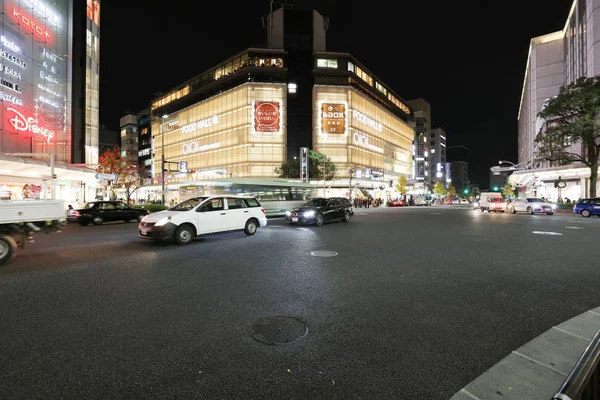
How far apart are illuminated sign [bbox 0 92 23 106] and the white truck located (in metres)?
23.0

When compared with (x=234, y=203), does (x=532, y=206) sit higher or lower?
lower

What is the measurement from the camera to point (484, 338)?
11.5ft

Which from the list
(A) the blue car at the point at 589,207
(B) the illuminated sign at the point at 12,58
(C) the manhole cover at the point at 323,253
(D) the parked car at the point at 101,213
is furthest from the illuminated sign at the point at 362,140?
(C) the manhole cover at the point at 323,253

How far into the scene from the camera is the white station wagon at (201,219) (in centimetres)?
1005

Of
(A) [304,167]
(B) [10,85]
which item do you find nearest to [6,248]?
(B) [10,85]

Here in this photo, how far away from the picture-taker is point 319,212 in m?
17.5

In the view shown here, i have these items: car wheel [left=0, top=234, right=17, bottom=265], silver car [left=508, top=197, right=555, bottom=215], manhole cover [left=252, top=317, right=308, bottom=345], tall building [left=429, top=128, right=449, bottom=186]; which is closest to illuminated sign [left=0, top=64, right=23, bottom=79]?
car wheel [left=0, top=234, right=17, bottom=265]

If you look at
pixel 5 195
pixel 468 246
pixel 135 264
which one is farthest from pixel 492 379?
pixel 5 195

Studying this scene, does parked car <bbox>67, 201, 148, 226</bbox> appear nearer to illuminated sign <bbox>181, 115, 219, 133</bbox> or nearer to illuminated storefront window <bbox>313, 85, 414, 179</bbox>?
illuminated storefront window <bbox>313, 85, 414, 179</bbox>

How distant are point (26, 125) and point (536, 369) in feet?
114

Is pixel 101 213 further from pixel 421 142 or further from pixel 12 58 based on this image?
pixel 421 142

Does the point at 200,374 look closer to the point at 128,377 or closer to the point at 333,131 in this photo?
the point at 128,377

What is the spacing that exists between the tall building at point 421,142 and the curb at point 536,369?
87364 millimetres

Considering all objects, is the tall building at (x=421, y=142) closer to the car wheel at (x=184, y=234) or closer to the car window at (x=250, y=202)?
the car window at (x=250, y=202)
